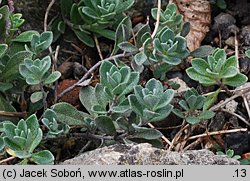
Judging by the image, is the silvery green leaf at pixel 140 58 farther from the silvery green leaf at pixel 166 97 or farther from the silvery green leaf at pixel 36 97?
the silvery green leaf at pixel 36 97

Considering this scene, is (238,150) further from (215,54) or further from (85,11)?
(85,11)

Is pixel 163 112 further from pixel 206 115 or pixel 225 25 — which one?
pixel 225 25

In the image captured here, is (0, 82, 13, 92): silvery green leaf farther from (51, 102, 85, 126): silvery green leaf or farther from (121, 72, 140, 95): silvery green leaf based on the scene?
(121, 72, 140, 95): silvery green leaf

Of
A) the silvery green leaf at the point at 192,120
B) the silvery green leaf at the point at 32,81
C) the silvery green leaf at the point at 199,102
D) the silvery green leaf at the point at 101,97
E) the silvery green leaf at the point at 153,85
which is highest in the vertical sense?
the silvery green leaf at the point at 153,85

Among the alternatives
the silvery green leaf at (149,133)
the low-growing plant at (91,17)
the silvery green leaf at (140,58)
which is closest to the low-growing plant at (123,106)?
the silvery green leaf at (149,133)

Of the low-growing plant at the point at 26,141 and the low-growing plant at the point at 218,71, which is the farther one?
the low-growing plant at the point at 218,71

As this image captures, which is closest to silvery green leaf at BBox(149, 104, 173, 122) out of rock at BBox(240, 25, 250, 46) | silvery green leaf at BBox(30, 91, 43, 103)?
silvery green leaf at BBox(30, 91, 43, 103)
